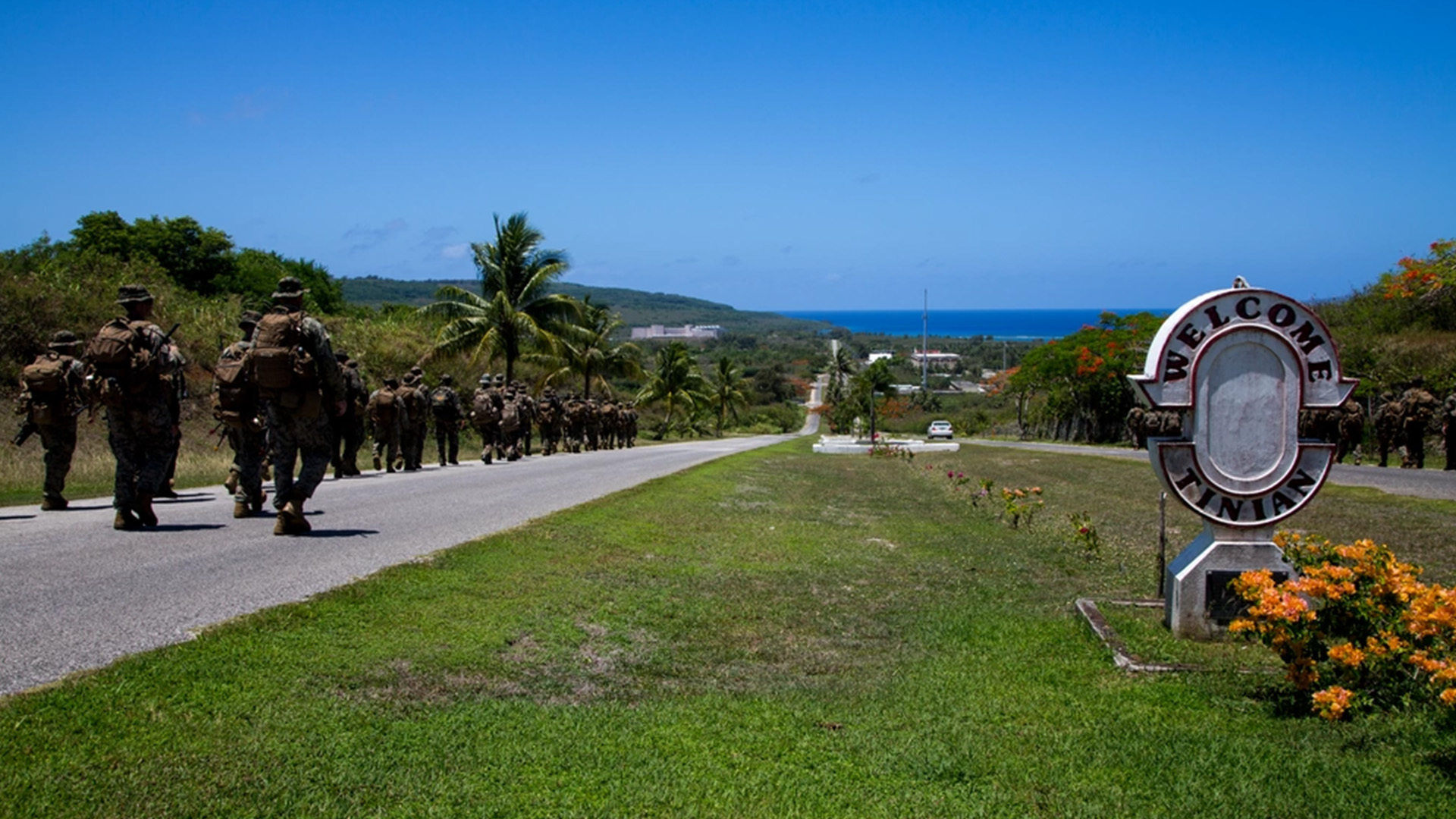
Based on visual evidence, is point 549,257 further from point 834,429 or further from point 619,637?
point 834,429

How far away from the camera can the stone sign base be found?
779 cm

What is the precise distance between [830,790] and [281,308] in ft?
25.0

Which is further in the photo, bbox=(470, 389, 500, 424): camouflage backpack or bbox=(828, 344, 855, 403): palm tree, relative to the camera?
bbox=(828, 344, 855, 403): palm tree

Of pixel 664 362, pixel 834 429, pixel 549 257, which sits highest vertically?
pixel 549 257

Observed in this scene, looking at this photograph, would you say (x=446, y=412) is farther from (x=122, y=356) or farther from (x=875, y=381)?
(x=875, y=381)

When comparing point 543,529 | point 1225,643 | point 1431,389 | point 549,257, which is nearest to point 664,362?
point 549,257

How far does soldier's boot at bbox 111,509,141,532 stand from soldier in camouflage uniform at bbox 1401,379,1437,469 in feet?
95.2

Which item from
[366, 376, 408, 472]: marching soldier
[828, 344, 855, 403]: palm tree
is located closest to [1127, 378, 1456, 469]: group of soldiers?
[366, 376, 408, 472]: marching soldier

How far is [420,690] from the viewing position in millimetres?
5586

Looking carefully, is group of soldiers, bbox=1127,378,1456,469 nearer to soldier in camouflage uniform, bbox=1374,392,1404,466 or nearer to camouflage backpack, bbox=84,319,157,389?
soldier in camouflage uniform, bbox=1374,392,1404,466

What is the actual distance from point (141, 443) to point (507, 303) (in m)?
29.9

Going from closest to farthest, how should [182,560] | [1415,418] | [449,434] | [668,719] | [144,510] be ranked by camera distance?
1. [668,719]
2. [182,560]
3. [144,510]
4. [449,434]
5. [1415,418]

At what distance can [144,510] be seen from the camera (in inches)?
412

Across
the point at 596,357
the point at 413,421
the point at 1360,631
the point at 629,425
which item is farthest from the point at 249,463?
the point at 596,357
